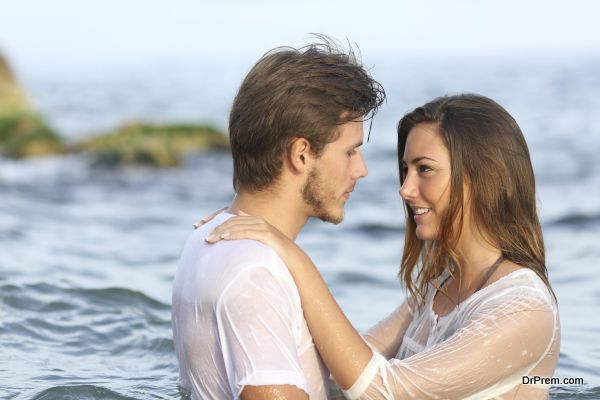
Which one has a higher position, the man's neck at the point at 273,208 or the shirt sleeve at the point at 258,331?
the man's neck at the point at 273,208

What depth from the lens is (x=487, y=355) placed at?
162 inches

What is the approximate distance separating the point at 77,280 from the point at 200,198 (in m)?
7.02

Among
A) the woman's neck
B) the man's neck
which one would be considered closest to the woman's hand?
the man's neck

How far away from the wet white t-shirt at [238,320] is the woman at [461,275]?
0.09 meters

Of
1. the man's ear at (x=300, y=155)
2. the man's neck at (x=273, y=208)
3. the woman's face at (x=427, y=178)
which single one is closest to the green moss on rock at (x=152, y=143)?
the woman's face at (x=427, y=178)

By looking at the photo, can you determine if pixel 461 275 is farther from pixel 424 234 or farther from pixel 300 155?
pixel 300 155

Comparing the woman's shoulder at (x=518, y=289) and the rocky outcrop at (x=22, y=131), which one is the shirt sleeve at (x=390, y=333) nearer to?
the woman's shoulder at (x=518, y=289)

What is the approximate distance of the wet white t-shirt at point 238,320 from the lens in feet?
11.5

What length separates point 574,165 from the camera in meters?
21.4

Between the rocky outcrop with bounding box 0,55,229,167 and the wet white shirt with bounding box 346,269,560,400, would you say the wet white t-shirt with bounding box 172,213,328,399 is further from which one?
the rocky outcrop with bounding box 0,55,229,167

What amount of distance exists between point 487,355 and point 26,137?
17987mm

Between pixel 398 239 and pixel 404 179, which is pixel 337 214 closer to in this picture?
pixel 404 179

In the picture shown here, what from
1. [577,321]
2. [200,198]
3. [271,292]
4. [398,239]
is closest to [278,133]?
[271,292]

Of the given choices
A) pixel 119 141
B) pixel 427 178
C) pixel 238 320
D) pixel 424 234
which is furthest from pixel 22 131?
pixel 238 320
